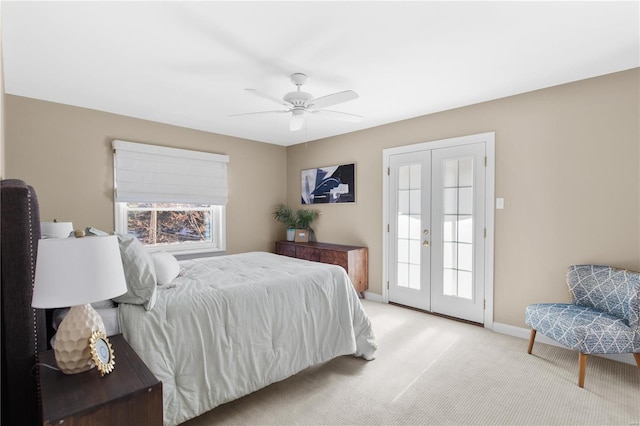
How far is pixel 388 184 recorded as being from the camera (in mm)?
4387

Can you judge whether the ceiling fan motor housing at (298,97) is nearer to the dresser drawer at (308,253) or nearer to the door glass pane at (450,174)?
the door glass pane at (450,174)

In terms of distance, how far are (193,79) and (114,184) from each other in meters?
1.87

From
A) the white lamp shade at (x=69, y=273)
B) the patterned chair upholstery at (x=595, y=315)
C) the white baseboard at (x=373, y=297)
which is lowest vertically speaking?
the white baseboard at (x=373, y=297)

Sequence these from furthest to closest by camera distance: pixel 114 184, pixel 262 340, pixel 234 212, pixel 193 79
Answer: pixel 234 212
pixel 114 184
pixel 193 79
pixel 262 340

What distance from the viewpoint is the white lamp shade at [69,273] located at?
45.9 inches

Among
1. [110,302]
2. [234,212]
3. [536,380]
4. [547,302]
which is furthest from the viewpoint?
[234,212]

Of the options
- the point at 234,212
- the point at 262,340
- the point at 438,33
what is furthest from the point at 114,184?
the point at 438,33

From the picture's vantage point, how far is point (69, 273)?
1181 millimetres

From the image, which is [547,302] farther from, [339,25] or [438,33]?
[339,25]

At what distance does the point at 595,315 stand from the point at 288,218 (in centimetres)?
401

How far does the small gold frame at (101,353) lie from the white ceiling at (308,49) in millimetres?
1775

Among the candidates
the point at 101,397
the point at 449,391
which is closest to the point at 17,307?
the point at 101,397

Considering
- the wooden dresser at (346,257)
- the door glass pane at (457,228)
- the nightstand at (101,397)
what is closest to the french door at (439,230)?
the door glass pane at (457,228)

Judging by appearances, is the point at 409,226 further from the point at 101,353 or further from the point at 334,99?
the point at 101,353
